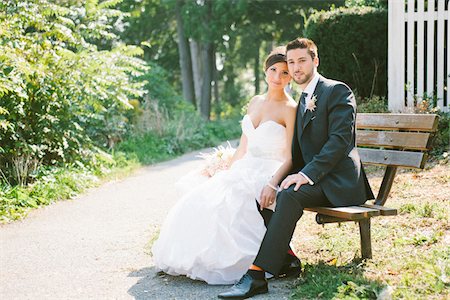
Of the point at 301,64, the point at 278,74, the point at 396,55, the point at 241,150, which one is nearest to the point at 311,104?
the point at 301,64

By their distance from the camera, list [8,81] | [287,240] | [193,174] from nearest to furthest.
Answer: [287,240], [193,174], [8,81]

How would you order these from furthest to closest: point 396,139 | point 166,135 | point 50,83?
point 166,135
point 50,83
point 396,139

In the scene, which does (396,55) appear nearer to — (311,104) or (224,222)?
(311,104)

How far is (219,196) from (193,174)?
2.11 ft

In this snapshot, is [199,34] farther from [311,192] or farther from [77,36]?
[311,192]

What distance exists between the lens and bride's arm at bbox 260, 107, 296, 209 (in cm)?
461

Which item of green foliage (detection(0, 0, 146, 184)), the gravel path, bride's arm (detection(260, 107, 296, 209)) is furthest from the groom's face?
green foliage (detection(0, 0, 146, 184))

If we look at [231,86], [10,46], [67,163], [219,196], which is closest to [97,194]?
Answer: [67,163]

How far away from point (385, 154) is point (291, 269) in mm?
1369

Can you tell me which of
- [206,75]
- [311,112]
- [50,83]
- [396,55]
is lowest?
[311,112]

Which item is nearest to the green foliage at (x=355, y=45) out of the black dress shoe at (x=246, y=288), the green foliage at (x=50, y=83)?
the green foliage at (x=50, y=83)

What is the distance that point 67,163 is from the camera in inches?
376

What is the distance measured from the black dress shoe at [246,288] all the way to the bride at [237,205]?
355 millimetres

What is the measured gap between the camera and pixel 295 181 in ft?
14.4
